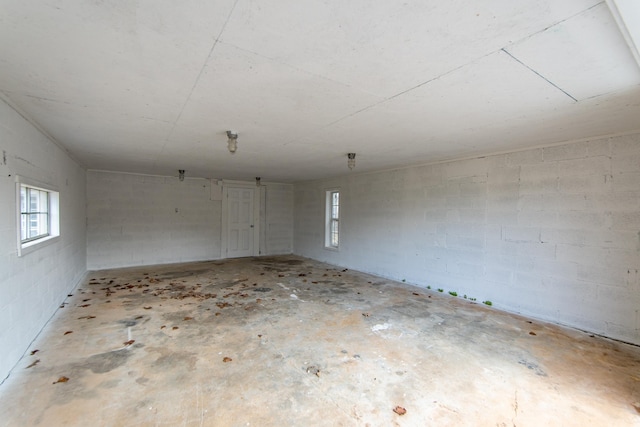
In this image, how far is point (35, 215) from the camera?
130 inches

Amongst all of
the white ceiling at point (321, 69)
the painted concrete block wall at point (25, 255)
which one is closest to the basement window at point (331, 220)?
the white ceiling at point (321, 69)

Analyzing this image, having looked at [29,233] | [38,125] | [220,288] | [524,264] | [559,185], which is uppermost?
[38,125]

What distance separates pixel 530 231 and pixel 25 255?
223 inches

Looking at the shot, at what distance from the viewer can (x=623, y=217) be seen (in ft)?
→ 10.3

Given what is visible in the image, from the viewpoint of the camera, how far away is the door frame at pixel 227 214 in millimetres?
7996

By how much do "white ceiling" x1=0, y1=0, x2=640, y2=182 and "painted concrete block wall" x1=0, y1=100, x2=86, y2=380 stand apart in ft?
0.88

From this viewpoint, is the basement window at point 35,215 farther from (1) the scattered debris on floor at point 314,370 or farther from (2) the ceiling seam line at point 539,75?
(2) the ceiling seam line at point 539,75

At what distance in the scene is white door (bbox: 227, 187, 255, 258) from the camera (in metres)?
8.12

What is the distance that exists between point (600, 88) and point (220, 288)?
16.9 ft

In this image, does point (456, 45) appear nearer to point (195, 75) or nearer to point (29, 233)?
point (195, 75)

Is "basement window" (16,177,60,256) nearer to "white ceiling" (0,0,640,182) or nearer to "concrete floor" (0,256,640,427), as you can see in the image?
"white ceiling" (0,0,640,182)

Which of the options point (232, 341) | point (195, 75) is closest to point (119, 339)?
point (232, 341)

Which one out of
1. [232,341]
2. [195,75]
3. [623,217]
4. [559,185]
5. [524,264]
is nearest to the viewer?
[195,75]

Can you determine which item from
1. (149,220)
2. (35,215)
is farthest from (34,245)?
(149,220)
